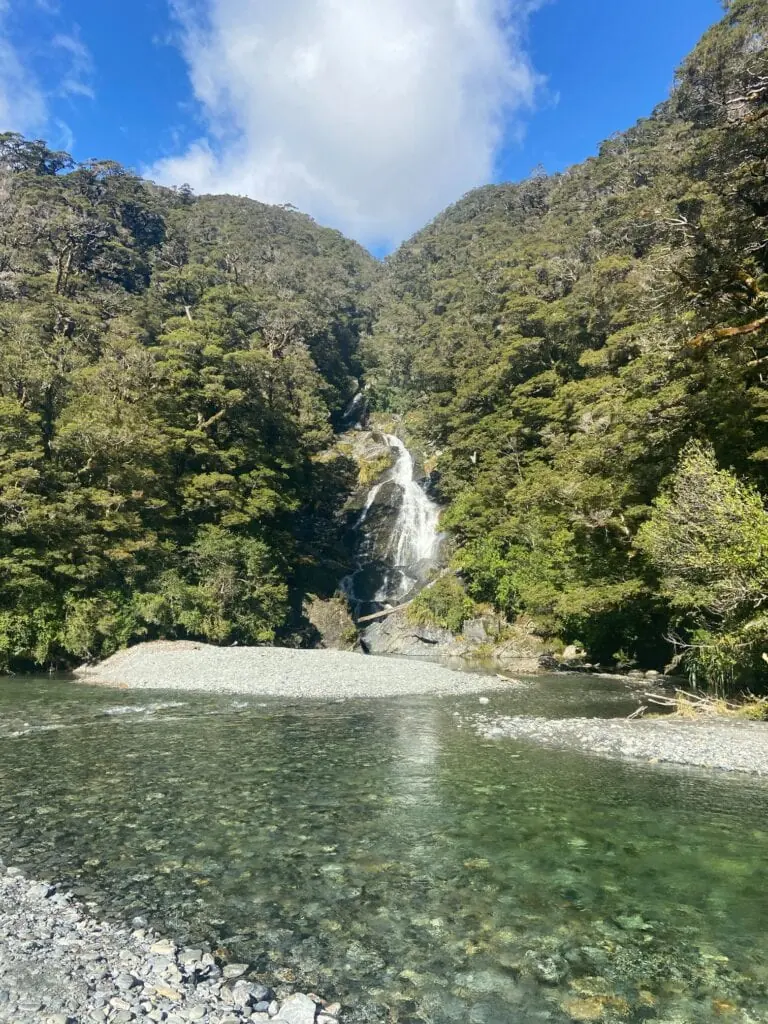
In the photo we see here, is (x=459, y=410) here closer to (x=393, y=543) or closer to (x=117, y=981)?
(x=393, y=543)

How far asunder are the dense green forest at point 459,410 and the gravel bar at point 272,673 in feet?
11.5

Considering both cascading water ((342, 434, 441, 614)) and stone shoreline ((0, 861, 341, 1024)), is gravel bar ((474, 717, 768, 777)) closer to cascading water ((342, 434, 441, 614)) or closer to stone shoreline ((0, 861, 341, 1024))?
stone shoreline ((0, 861, 341, 1024))

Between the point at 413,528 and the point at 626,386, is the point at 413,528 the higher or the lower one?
the lower one

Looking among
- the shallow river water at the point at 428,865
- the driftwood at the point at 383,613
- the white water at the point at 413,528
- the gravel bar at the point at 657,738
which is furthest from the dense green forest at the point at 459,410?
the shallow river water at the point at 428,865

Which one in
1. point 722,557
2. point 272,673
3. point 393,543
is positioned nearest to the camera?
point 722,557

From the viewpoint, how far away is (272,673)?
27.3 m

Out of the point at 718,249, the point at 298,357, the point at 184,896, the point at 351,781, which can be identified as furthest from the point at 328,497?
the point at 184,896

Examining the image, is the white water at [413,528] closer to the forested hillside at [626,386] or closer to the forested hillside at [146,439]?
the forested hillside at [626,386]

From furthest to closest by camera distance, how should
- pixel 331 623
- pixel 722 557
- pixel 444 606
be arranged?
pixel 331 623 → pixel 444 606 → pixel 722 557

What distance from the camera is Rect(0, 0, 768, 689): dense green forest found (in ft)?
63.9

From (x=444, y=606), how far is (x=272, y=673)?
18839mm

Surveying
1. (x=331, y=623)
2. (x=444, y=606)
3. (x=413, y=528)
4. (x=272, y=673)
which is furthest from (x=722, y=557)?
(x=413, y=528)

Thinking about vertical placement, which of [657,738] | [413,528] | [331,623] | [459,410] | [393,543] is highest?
[459,410]

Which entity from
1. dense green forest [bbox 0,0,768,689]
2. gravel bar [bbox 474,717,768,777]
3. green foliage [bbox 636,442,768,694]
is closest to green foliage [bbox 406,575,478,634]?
dense green forest [bbox 0,0,768,689]
